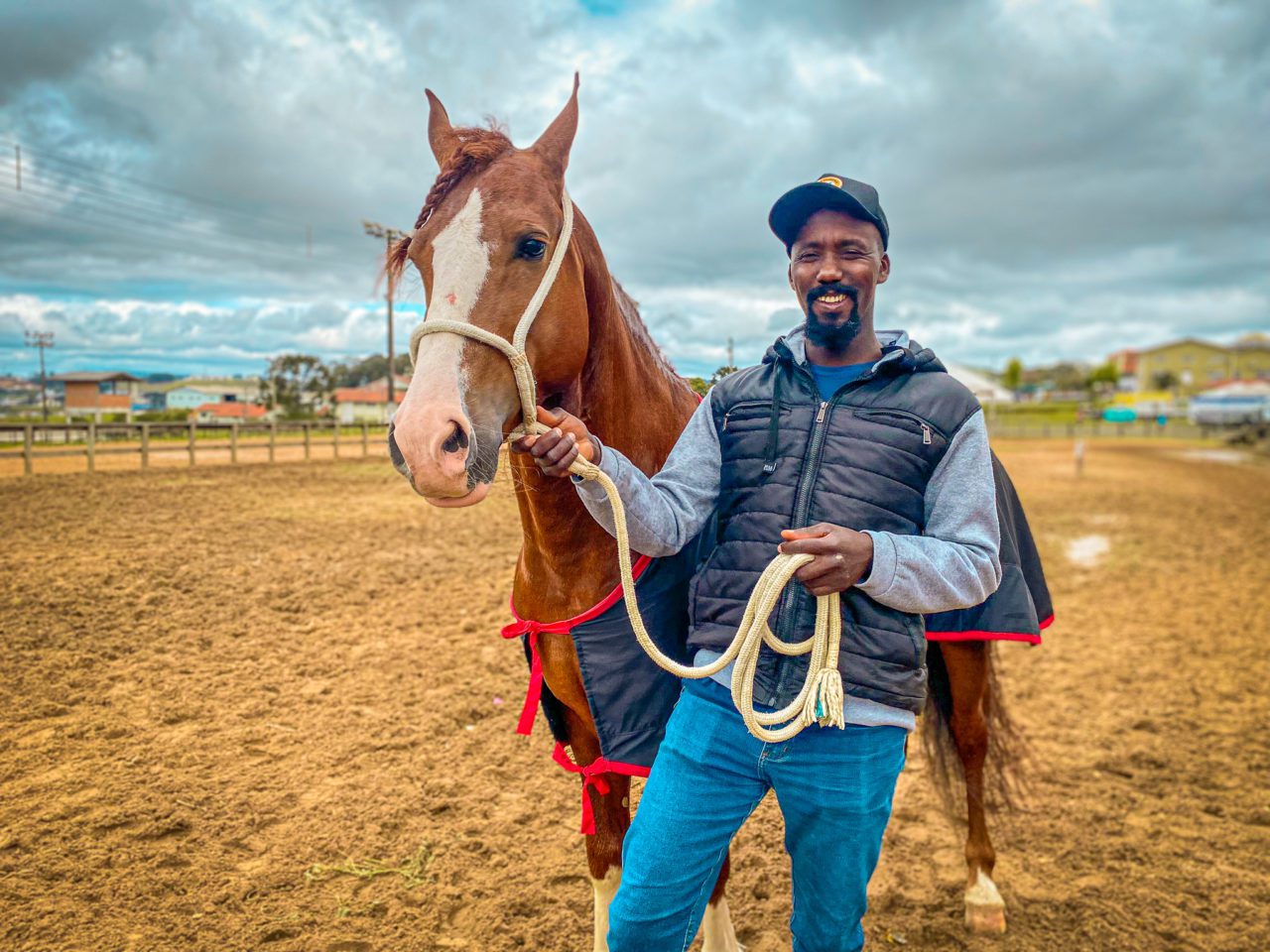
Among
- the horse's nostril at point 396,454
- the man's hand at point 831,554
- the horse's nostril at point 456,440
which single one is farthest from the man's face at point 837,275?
the horse's nostril at point 396,454

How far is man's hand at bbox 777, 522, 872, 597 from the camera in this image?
1.51 meters

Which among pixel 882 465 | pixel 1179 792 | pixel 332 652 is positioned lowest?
pixel 1179 792

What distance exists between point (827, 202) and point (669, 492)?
802 millimetres

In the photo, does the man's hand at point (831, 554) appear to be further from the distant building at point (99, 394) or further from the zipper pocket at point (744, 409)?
the distant building at point (99, 394)

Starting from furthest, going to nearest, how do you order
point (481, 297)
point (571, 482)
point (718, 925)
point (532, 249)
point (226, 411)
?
point (226, 411), point (718, 925), point (571, 482), point (532, 249), point (481, 297)

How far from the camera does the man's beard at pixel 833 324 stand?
1752 millimetres

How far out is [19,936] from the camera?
7.84 ft

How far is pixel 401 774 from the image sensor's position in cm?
365

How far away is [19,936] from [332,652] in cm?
265

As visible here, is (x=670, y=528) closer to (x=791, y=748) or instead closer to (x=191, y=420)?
(x=791, y=748)

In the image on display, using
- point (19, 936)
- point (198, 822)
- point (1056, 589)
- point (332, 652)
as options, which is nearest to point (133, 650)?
point (332, 652)

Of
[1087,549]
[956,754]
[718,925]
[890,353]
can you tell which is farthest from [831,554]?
[1087,549]

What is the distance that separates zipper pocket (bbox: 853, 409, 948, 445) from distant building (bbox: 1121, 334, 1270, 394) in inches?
4079

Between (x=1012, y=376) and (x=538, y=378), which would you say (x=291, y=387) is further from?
(x=1012, y=376)
